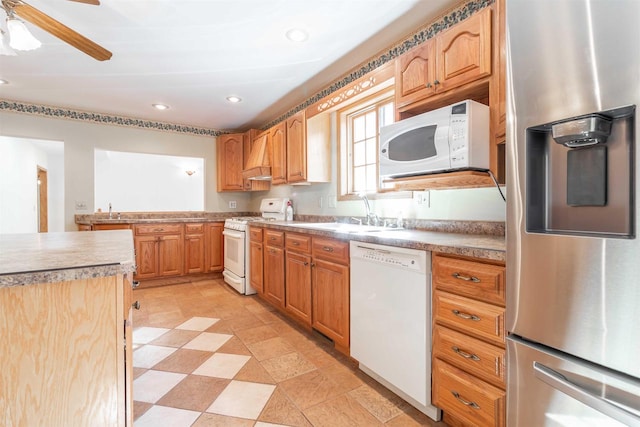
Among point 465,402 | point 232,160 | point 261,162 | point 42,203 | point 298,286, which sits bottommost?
point 465,402

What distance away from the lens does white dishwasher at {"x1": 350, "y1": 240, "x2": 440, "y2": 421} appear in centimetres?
151

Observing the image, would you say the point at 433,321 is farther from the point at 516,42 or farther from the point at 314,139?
the point at 314,139

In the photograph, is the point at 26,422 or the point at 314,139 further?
the point at 314,139

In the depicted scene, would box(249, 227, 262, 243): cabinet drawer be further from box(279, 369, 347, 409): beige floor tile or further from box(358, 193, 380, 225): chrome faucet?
box(279, 369, 347, 409): beige floor tile

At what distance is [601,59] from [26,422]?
184 centimetres

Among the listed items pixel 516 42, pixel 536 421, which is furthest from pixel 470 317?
pixel 516 42

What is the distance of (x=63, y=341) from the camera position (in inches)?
35.0

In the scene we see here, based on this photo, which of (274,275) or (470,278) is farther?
(274,275)

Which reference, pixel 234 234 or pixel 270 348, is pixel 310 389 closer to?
pixel 270 348

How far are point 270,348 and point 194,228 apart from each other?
266 cm

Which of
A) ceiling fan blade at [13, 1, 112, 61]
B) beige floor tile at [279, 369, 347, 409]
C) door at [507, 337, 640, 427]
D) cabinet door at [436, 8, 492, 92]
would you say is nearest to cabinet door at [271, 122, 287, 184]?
ceiling fan blade at [13, 1, 112, 61]

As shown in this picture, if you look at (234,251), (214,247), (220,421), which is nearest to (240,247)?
(234,251)

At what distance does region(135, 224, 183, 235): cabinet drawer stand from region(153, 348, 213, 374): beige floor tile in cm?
232

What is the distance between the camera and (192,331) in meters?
2.65
